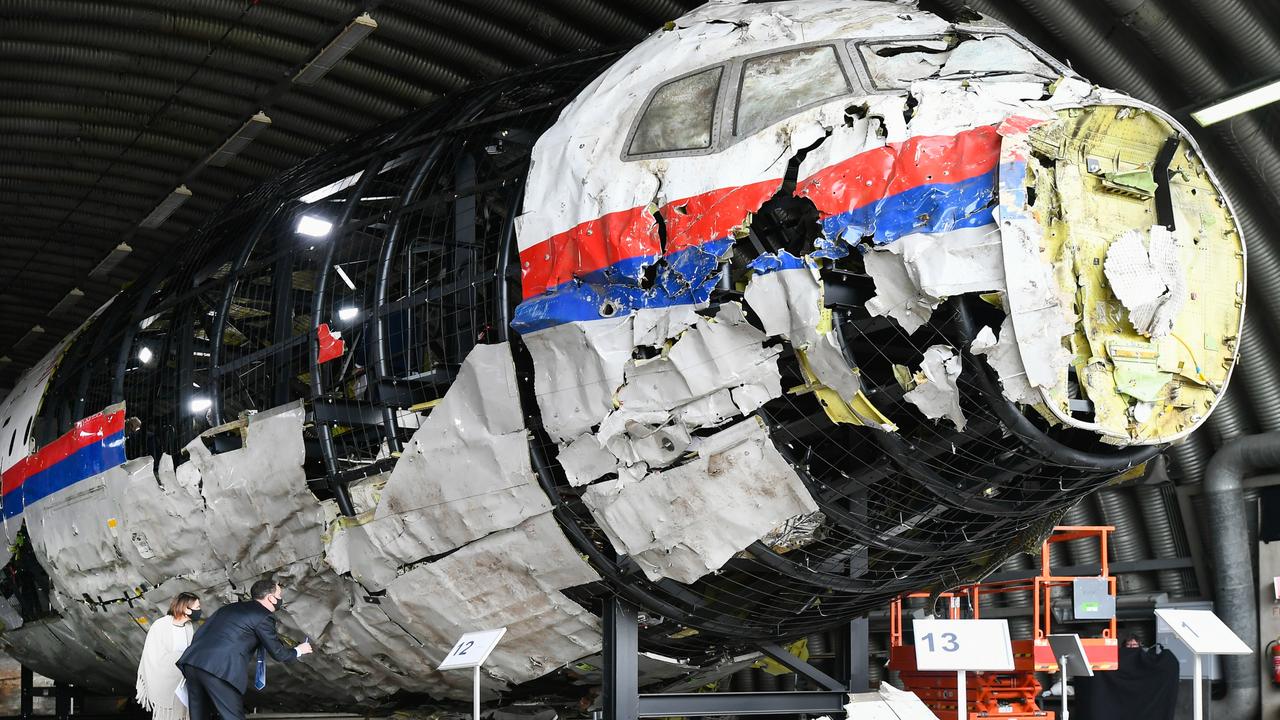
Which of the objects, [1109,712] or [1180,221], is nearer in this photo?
[1180,221]

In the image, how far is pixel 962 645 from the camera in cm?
722

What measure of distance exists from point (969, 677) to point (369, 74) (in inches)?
360

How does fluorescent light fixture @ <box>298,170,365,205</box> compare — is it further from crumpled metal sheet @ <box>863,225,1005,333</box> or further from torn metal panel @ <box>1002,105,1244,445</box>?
torn metal panel @ <box>1002,105,1244,445</box>

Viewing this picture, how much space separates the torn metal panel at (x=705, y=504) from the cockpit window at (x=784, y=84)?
1.37m

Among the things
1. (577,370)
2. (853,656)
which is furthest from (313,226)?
(853,656)

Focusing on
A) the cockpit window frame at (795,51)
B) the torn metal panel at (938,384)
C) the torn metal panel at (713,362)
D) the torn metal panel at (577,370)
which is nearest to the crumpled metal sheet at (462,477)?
the torn metal panel at (577,370)

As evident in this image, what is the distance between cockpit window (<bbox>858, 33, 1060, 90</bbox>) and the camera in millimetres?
5156

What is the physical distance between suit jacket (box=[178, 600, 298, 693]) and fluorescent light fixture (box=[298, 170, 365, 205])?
2.60m

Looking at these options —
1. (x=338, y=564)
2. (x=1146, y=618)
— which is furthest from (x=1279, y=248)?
(x=338, y=564)

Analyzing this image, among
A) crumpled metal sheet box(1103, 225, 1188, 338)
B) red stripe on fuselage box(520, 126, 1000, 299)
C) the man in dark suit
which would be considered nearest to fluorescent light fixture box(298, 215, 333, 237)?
red stripe on fuselage box(520, 126, 1000, 299)

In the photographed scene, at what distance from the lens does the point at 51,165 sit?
14938 millimetres

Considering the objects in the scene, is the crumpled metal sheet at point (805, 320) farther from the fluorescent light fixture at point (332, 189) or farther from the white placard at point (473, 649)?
the fluorescent light fixture at point (332, 189)

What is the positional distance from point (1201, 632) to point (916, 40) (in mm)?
3880

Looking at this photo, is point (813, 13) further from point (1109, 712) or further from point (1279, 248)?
point (1109, 712)
